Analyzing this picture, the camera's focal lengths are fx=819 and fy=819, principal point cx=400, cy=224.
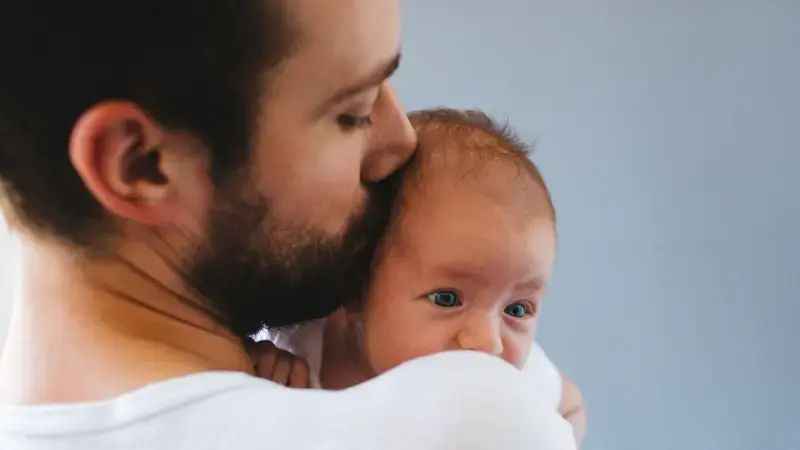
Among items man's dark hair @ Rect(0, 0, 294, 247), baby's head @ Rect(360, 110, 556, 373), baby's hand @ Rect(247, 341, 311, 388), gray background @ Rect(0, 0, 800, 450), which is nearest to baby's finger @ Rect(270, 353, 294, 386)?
baby's hand @ Rect(247, 341, 311, 388)

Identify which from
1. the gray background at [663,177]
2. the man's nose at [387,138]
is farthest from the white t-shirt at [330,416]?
the gray background at [663,177]

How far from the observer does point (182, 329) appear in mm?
599

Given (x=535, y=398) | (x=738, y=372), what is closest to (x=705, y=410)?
(x=738, y=372)

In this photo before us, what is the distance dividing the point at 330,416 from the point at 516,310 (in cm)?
35

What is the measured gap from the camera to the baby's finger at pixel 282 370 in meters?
0.69

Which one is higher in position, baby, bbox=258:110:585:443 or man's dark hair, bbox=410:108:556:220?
man's dark hair, bbox=410:108:556:220

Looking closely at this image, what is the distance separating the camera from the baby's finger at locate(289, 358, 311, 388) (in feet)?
2.27

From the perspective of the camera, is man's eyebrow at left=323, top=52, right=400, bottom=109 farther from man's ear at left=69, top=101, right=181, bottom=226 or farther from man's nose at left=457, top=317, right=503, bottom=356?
man's nose at left=457, top=317, right=503, bottom=356

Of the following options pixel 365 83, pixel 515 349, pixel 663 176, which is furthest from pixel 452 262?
pixel 663 176

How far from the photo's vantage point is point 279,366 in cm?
70

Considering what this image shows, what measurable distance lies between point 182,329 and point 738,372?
113 cm

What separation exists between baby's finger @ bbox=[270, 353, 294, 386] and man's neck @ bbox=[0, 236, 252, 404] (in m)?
0.06

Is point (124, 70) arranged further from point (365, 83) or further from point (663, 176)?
point (663, 176)

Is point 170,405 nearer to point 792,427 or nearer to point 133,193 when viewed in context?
point 133,193
